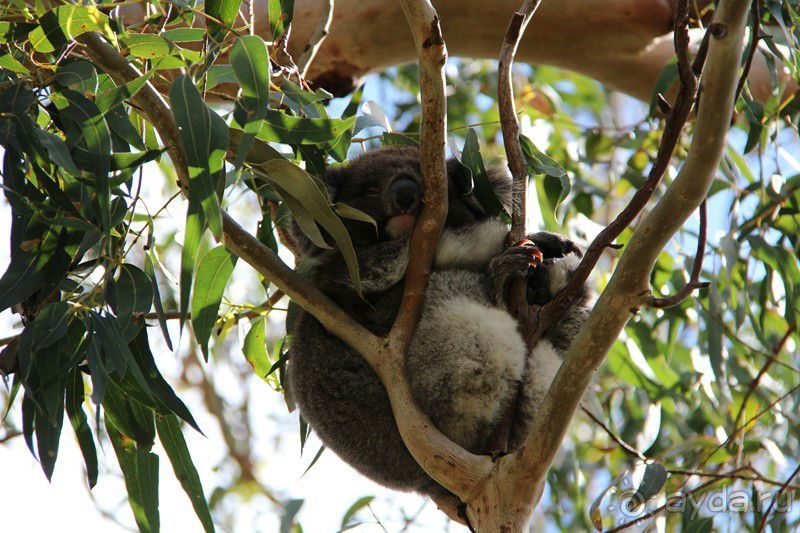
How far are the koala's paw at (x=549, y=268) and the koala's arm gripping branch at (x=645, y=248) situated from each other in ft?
2.22

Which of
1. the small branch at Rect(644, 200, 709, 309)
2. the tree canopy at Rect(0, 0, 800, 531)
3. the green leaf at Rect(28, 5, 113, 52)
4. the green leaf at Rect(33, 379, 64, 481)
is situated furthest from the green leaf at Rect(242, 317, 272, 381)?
the small branch at Rect(644, 200, 709, 309)

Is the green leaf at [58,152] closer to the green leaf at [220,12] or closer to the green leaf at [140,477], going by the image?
the green leaf at [220,12]

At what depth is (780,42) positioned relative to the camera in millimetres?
3715

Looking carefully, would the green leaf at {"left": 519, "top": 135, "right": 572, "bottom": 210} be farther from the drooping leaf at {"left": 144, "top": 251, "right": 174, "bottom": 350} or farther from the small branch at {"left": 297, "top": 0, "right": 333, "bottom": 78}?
the drooping leaf at {"left": 144, "top": 251, "right": 174, "bottom": 350}

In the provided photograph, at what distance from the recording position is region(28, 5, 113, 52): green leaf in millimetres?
1933

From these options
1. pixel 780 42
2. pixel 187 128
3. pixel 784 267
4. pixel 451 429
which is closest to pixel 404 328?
pixel 451 429

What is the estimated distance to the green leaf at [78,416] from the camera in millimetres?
2236

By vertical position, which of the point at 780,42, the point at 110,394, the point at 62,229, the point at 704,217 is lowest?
the point at 110,394

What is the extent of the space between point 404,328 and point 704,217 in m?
0.77

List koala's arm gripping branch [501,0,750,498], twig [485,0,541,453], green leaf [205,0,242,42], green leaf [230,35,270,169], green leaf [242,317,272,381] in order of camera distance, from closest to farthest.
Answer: koala's arm gripping branch [501,0,750,498], green leaf [230,35,270,169], twig [485,0,541,453], green leaf [205,0,242,42], green leaf [242,317,272,381]

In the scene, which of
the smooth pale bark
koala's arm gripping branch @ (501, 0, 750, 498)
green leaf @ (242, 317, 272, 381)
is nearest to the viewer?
koala's arm gripping branch @ (501, 0, 750, 498)

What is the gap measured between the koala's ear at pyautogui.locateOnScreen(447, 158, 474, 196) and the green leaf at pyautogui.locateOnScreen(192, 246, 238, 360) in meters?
0.88

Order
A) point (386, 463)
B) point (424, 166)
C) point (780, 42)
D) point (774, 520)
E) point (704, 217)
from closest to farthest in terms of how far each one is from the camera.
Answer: point (704, 217) < point (424, 166) < point (386, 463) < point (774, 520) < point (780, 42)

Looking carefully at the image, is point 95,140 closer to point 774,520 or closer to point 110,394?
point 110,394
